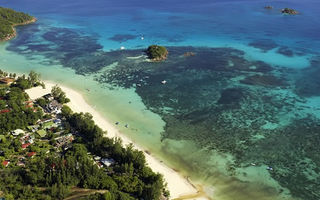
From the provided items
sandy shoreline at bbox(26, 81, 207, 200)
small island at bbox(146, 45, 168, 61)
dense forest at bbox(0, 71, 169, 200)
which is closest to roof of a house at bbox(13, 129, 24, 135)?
dense forest at bbox(0, 71, 169, 200)

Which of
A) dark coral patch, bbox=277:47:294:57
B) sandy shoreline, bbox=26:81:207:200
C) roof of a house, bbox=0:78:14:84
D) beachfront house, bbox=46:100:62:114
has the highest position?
roof of a house, bbox=0:78:14:84

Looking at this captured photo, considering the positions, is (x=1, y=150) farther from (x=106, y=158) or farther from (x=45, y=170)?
(x=106, y=158)

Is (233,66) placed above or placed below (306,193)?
above

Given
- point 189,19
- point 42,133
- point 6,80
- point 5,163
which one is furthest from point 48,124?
point 189,19

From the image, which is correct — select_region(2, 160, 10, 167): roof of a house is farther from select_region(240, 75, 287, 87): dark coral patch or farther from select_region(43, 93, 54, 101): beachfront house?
select_region(240, 75, 287, 87): dark coral patch

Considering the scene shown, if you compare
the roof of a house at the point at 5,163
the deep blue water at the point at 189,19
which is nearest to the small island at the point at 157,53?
the deep blue water at the point at 189,19

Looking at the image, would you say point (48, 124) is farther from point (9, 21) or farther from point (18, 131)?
point (9, 21)

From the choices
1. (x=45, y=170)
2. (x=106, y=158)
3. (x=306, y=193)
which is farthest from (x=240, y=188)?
(x=45, y=170)
